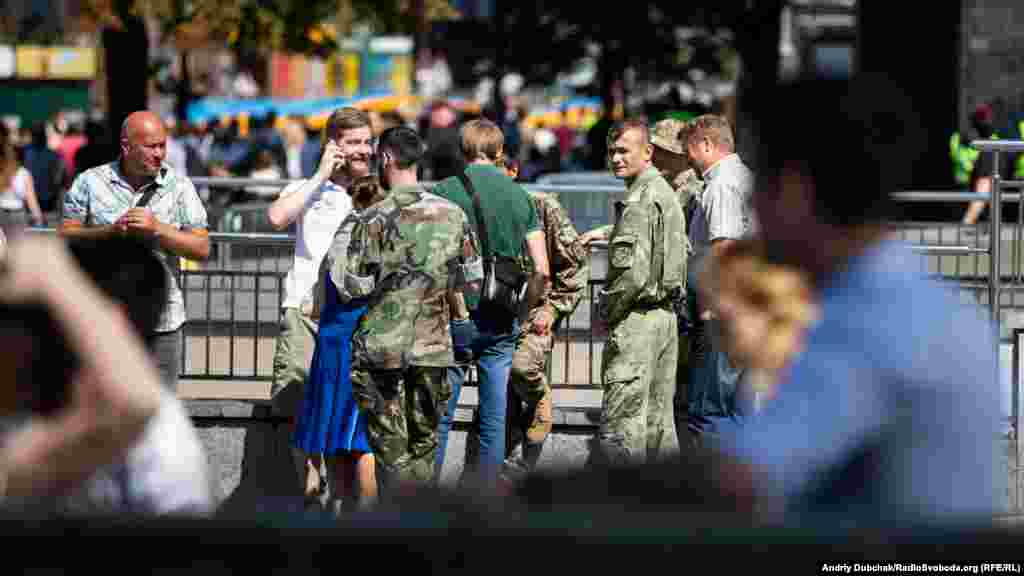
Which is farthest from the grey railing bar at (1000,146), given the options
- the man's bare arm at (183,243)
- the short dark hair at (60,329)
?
the short dark hair at (60,329)

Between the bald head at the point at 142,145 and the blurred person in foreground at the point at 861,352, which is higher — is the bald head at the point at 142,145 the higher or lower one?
the higher one

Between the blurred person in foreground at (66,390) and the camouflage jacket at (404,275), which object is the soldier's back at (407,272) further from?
the blurred person in foreground at (66,390)

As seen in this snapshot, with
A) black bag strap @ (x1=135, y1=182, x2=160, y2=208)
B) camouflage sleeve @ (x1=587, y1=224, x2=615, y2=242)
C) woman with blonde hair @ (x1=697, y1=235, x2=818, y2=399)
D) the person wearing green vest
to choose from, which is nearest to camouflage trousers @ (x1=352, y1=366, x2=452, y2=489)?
black bag strap @ (x1=135, y1=182, x2=160, y2=208)

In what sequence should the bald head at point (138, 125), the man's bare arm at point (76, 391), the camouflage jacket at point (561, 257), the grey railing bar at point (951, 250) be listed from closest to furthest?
the man's bare arm at point (76, 391) → the bald head at point (138, 125) → the camouflage jacket at point (561, 257) → the grey railing bar at point (951, 250)

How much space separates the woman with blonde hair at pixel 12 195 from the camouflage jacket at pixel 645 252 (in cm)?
244

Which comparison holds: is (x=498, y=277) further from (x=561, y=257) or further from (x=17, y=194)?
(x=17, y=194)

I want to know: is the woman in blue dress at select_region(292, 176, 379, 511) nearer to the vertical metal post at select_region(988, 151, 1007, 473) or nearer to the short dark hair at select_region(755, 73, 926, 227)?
the vertical metal post at select_region(988, 151, 1007, 473)

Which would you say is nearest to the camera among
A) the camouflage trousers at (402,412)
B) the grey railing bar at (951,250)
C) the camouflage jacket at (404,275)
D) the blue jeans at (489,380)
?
the camouflage jacket at (404,275)

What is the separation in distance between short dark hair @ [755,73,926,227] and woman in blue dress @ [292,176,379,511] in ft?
15.7

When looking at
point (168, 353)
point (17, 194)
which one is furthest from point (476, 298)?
point (17, 194)

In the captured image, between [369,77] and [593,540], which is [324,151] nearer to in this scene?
[593,540]

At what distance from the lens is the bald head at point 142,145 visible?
739 centimetres

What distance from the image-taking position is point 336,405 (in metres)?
7.56

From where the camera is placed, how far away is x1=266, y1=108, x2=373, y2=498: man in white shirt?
303 inches
